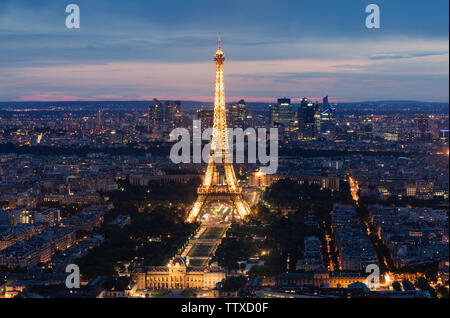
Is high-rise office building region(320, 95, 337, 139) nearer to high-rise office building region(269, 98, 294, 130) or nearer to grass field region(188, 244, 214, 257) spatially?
high-rise office building region(269, 98, 294, 130)

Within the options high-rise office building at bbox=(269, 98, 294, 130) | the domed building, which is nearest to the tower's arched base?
the domed building

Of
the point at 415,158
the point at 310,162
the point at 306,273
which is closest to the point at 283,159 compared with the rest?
the point at 310,162

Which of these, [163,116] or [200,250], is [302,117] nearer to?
[163,116]

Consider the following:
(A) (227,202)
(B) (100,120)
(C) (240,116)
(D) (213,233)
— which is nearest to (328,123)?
(C) (240,116)

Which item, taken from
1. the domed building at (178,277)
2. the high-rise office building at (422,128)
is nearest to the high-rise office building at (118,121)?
the high-rise office building at (422,128)
